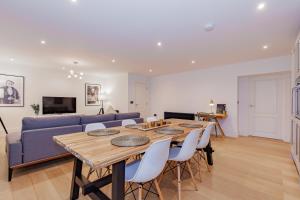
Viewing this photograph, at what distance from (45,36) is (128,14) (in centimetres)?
180

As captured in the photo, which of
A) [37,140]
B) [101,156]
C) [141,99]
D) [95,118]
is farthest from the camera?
[141,99]

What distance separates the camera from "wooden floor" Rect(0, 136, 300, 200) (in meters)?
1.99

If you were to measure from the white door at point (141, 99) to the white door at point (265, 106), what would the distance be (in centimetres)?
421

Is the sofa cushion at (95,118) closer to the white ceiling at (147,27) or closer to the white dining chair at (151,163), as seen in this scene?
the white ceiling at (147,27)

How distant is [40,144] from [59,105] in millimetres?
3846

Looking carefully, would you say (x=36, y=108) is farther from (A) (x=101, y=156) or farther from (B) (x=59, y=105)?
(A) (x=101, y=156)

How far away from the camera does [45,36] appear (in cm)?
291

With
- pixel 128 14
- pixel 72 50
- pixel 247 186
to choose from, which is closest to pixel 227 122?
pixel 247 186

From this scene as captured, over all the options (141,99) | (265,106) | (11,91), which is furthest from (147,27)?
(11,91)

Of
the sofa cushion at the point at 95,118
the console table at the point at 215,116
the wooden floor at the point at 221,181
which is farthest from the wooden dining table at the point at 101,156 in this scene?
the console table at the point at 215,116

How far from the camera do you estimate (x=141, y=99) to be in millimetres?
7273

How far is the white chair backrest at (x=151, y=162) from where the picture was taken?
1390mm

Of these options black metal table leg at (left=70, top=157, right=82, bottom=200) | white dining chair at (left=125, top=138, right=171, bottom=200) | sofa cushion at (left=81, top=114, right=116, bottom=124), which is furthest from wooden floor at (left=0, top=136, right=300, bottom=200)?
sofa cushion at (left=81, top=114, right=116, bottom=124)

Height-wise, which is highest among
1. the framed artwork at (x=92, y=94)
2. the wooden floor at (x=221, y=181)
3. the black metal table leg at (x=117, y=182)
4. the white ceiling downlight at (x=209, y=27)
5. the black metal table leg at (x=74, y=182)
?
the white ceiling downlight at (x=209, y=27)
